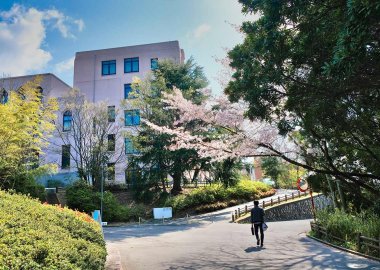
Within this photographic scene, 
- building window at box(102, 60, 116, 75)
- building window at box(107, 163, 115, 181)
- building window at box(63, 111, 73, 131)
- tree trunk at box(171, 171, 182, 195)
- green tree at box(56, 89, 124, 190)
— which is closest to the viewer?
green tree at box(56, 89, 124, 190)

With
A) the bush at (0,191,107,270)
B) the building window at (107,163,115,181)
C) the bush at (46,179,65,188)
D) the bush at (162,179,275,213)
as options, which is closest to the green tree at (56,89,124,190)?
the building window at (107,163,115,181)

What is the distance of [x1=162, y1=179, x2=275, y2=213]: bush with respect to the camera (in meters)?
29.5

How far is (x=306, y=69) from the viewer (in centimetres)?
769

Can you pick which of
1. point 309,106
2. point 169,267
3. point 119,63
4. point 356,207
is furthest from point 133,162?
point 309,106

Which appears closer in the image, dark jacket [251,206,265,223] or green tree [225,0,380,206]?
green tree [225,0,380,206]

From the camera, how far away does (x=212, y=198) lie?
3089cm

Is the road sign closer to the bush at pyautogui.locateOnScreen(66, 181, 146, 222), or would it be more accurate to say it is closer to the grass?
the bush at pyautogui.locateOnScreen(66, 181, 146, 222)

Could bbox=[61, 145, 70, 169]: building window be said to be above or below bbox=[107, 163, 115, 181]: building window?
above

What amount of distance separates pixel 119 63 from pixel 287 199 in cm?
2433

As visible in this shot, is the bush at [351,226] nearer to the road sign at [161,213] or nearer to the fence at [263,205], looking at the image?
the fence at [263,205]

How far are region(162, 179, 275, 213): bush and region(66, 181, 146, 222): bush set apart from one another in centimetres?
347

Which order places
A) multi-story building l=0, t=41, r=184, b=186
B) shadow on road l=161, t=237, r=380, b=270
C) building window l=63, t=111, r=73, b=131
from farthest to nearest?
multi-story building l=0, t=41, r=184, b=186, building window l=63, t=111, r=73, b=131, shadow on road l=161, t=237, r=380, b=270

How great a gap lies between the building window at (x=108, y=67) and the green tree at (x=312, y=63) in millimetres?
33863

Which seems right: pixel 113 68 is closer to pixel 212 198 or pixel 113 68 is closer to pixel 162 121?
pixel 162 121
